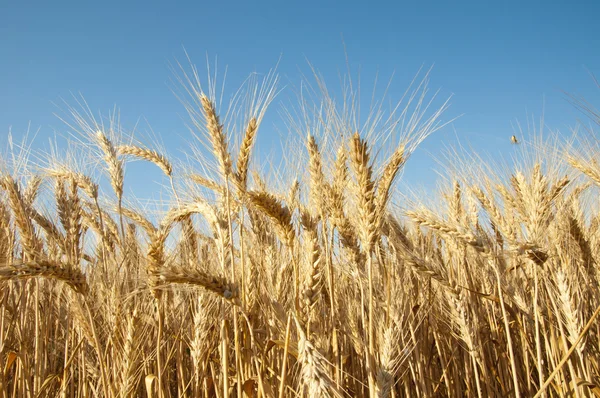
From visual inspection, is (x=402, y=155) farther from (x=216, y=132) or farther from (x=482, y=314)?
(x=482, y=314)

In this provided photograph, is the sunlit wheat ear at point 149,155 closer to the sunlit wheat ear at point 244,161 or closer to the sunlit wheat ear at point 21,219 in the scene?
the sunlit wheat ear at point 21,219

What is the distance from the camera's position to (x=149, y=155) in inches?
138

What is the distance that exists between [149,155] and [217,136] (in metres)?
1.28

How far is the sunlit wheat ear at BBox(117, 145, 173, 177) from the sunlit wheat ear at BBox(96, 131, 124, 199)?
0.11 m

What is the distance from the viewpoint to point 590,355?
3.02m

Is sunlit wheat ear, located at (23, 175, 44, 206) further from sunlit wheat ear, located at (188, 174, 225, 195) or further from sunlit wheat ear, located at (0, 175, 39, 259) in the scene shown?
sunlit wheat ear, located at (188, 174, 225, 195)

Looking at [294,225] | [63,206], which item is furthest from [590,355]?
[63,206]

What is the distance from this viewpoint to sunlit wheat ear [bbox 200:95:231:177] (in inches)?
92.7

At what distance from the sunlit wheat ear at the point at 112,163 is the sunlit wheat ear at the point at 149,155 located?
0.11 m

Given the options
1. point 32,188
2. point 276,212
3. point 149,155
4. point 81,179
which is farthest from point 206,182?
point 32,188

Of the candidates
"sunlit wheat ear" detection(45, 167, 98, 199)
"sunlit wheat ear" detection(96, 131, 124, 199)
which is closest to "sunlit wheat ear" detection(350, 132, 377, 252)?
"sunlit wheat ear" detection(96, 131, 124, 199)

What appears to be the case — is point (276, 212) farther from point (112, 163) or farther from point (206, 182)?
point (112, 163)

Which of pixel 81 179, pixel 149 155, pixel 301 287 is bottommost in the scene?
pixel 301 287

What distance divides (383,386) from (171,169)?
7.23ft
